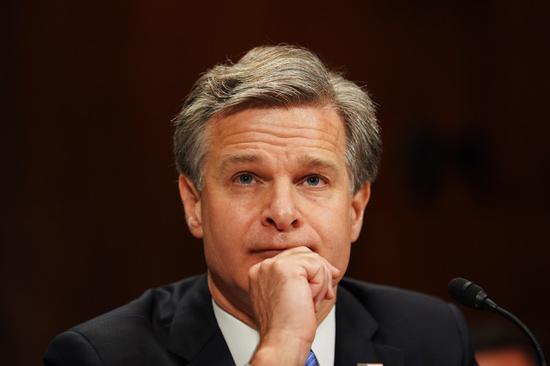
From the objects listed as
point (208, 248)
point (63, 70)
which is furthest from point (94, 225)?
point (208, 248)

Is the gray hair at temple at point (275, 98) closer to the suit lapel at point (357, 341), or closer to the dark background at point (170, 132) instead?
the suit lapel at point (357, 341)

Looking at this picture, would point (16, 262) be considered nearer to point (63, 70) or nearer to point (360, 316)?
point (63, 70)

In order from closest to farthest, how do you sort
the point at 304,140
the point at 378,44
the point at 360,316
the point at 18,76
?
the point at 304,140
the point at 360,316
the point at 18,76
the point at 378,44

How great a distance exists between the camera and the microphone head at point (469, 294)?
2176mm

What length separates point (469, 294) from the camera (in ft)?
7.19

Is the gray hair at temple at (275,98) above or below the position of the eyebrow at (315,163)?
above

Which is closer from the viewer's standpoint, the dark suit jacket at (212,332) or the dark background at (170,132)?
the dark suit jacket at (212,332)

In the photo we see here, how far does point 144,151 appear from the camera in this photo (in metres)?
4.64

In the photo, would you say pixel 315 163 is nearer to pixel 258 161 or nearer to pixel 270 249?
pixel 258 161

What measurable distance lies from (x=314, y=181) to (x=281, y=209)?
0.18 metres

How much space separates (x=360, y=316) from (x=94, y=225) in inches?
83.6

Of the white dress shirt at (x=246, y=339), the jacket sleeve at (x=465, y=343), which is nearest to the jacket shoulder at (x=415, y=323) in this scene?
the jacket sleeve at (x=465, y=343)

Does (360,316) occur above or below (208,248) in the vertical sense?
below

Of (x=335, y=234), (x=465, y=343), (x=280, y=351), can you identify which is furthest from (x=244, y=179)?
(x=465, y=343)
